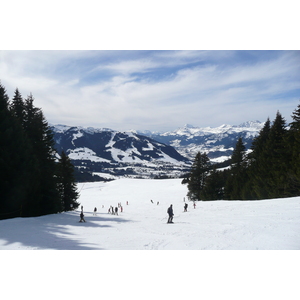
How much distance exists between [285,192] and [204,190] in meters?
18.0

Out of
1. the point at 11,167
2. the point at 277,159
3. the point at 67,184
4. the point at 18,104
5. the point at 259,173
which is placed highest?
the point at 18,104

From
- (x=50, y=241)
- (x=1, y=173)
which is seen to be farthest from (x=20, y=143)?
(x=50, y=241)

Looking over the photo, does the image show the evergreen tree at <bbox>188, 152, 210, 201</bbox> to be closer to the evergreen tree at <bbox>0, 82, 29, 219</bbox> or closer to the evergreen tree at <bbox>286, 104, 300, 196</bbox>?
the evergreen tree at <bbox>286, 104, 300, 196</bbox>

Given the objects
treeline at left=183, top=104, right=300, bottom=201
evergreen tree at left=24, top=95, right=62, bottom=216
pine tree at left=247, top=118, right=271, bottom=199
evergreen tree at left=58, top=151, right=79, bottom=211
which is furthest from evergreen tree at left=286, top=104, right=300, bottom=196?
evergreen tree at left=58, top=151, right=79, bottom=211

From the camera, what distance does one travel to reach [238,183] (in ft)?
130

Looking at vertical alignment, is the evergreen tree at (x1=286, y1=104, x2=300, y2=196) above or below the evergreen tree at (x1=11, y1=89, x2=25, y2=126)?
below

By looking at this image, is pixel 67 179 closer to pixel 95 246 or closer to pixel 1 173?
pixel 1 173

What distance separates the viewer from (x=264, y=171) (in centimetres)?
3127

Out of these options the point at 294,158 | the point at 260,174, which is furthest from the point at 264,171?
the point at 294,158

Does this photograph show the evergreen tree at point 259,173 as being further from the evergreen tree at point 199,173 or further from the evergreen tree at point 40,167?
the evergreen tree at point 40,167

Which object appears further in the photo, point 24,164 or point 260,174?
point 260,174

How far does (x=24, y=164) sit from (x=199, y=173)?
3558 centimetres

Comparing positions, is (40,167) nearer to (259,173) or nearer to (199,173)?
(259,173)

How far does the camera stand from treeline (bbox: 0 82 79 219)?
16250 mm
